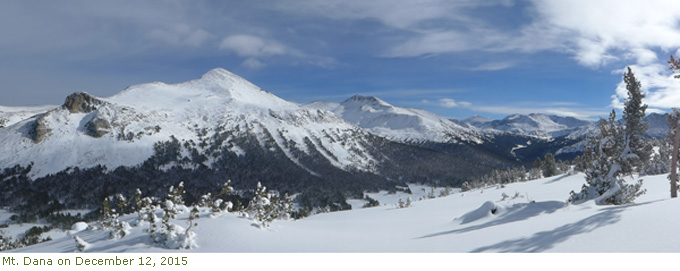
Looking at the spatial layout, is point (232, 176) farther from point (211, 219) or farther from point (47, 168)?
point (211, 219)

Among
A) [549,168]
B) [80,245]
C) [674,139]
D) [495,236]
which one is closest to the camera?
[495,236]

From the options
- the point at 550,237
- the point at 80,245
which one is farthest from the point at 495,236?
the point at 80,245

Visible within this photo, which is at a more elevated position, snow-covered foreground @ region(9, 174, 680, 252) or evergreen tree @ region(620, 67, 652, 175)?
evergreen tree @ region(620, 67, 652, 175)

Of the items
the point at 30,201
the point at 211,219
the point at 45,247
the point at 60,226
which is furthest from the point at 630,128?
the point at 30,201

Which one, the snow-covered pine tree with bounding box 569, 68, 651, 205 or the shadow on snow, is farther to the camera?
the snow-covered pine tree with bounding box 569, 68, 651, 205

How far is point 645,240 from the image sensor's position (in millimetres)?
7363

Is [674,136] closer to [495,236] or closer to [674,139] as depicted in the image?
[674,139]

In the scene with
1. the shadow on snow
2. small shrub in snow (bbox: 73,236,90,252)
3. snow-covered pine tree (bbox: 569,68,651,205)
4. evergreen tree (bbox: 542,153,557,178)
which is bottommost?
evergreen tree (bbox: 542,153,557,178)

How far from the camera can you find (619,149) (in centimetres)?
1705

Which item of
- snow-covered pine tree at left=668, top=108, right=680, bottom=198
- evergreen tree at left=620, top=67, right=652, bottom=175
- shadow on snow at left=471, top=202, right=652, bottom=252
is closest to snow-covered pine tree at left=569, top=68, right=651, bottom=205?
evergreen tree at left=620, top=67, right=652, bottom=175

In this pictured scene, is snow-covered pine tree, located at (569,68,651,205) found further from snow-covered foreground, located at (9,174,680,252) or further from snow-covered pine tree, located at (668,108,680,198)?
snow-covered foreground, located at (9,174,680,252)

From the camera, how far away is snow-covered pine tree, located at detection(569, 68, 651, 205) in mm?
16500

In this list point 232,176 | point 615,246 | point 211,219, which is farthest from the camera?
point 232,176

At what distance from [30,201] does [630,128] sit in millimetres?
174121
